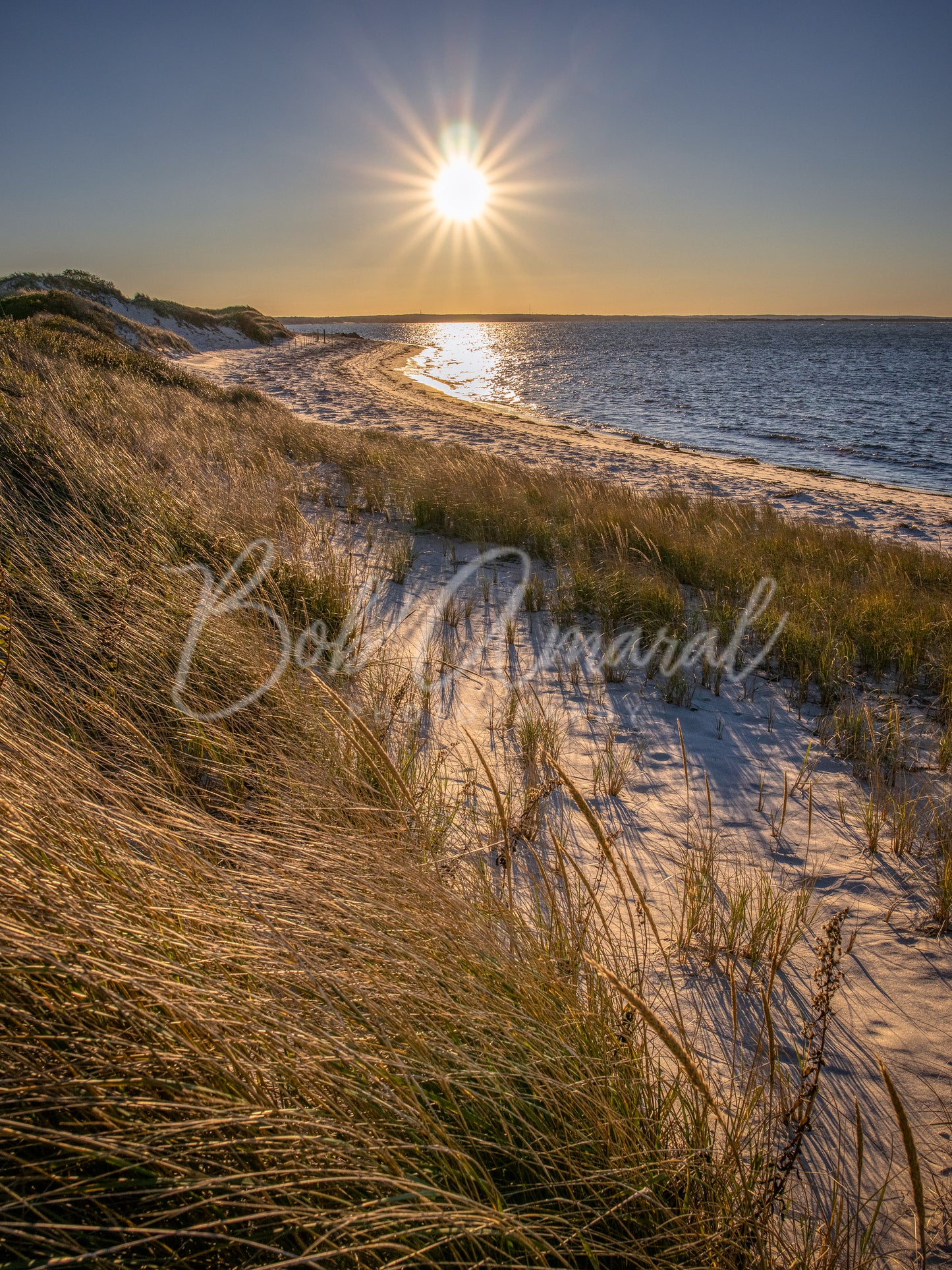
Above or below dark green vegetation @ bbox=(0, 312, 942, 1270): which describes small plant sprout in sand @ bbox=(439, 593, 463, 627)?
above

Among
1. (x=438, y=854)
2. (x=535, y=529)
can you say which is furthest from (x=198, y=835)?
(x=535, y=529)

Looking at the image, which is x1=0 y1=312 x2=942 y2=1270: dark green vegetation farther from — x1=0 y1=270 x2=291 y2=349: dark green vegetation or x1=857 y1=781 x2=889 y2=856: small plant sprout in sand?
x1=0 y1=270 x2=291 y2=349: dark green vegetation

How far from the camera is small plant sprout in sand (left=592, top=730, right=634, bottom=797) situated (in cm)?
326

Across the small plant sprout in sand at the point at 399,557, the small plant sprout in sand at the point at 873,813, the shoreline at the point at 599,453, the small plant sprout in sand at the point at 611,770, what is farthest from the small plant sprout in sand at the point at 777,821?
the shoreline at the point at 599,453

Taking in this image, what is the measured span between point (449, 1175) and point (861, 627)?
5337mm

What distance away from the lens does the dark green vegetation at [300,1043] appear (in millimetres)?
986

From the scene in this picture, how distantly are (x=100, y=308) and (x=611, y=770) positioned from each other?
1283 inches

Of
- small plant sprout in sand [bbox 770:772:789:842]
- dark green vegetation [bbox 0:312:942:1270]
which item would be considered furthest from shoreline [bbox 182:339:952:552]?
dark green vegetation [bbox 0:312:942:1270]

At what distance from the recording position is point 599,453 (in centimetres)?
1638

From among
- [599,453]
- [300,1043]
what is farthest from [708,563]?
[599,453]

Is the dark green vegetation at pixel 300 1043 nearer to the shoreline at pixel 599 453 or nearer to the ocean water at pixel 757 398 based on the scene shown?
the shoreline at pixel 599 453

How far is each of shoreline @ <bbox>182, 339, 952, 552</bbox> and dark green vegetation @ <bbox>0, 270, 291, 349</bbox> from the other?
3652mm

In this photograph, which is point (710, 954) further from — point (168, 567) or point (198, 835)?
point (168, 567)

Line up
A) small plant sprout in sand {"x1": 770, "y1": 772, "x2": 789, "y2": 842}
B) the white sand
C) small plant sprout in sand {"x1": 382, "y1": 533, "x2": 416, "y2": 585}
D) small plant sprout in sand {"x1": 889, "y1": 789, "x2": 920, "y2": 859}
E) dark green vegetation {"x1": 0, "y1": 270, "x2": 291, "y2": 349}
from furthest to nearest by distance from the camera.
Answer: dark green vegetation {"x1": 0, "y1": 270, "x2": 291, "y2": 349} < small plant sprout in sand {"x1": 382, "y1": 533, "x2": 416, "y2": 585} < small plant sprout in sand {"x1": 770, "y1": 772, "x2": 789, "y2": 842} < small plant sprout in sand {"x1": 889, "y1": 789, "x2": 920, "y2": 859} < the white sand
